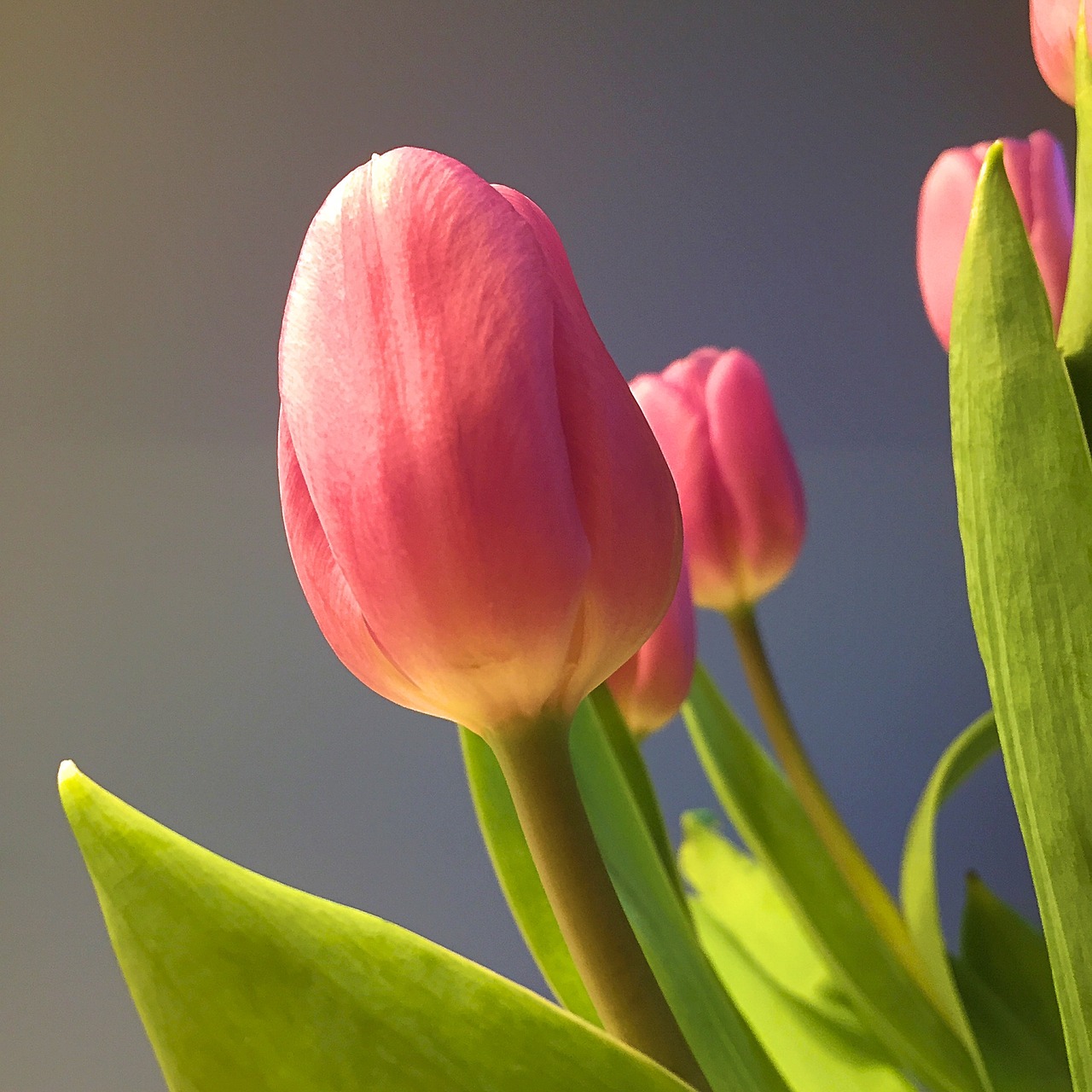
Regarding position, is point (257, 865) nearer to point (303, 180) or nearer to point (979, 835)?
point (303, 180)

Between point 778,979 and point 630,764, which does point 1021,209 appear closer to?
point 630,764

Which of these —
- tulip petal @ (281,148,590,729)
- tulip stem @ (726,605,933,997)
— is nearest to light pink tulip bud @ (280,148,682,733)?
tulip petal @ (281,148,590,729)

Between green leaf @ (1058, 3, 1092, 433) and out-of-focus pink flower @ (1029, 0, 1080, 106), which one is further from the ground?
out-of-focus pink flower @ (1029, 0, 1080, 106)

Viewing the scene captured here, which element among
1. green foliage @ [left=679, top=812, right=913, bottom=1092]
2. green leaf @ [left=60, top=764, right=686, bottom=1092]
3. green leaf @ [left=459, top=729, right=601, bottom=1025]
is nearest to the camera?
green leaf @ [left=60, top=764, right=686, bottom=1092]

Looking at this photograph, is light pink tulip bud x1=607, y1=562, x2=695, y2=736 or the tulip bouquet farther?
light pink tulip bud x1=607, y1=562, x2=695, y2=736

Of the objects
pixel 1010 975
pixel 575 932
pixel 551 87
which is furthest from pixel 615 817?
pixel 551 87

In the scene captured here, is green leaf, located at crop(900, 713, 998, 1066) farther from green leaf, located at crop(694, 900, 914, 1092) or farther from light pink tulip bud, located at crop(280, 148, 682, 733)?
light pink tulip bud, located at crop(280, 148, 682, 733)
